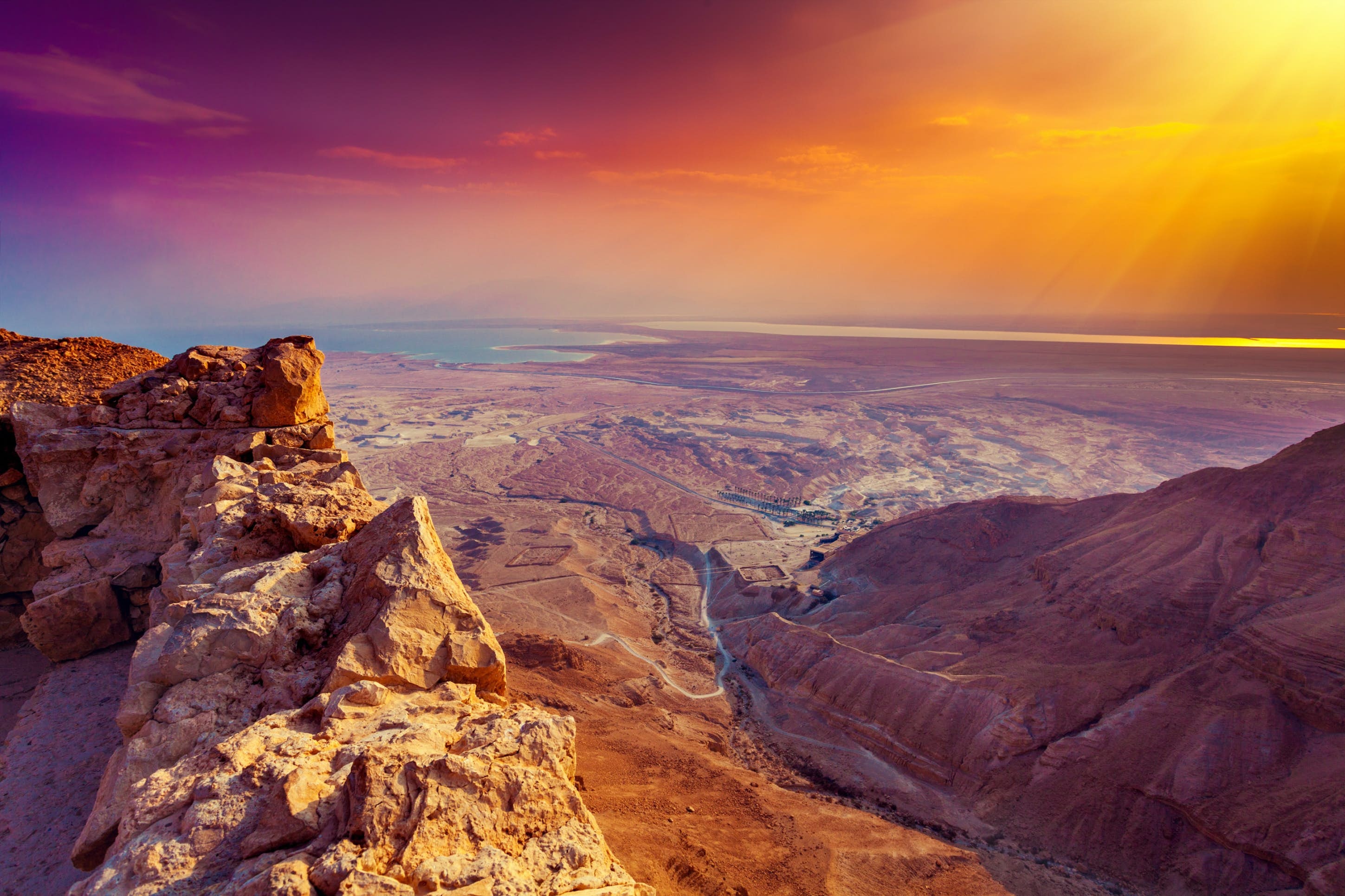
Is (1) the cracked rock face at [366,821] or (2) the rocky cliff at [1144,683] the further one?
(2) the rocky cliff at [1144,683]

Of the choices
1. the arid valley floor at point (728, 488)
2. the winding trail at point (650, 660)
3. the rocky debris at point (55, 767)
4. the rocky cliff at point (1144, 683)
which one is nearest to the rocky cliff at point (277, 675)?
the rocky debris at point (55, 767)

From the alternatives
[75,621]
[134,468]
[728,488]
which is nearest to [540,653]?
[134,468]

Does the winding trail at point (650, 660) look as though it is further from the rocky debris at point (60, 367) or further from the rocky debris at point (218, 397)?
the rocky debris at point (60, 367)

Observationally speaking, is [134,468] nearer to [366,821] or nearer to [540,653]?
[366,821]

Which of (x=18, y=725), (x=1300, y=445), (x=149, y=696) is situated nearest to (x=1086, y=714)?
(x=1300, y=445)

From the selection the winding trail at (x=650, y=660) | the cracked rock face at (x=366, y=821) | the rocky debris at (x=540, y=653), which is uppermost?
the cracked rock face at (x=366, y=821)

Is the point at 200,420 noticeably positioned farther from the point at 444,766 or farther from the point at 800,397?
the point at 800,397

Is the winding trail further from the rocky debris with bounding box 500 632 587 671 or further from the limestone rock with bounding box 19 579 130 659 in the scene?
the limestone rock with bounding box 19 579 130 659
